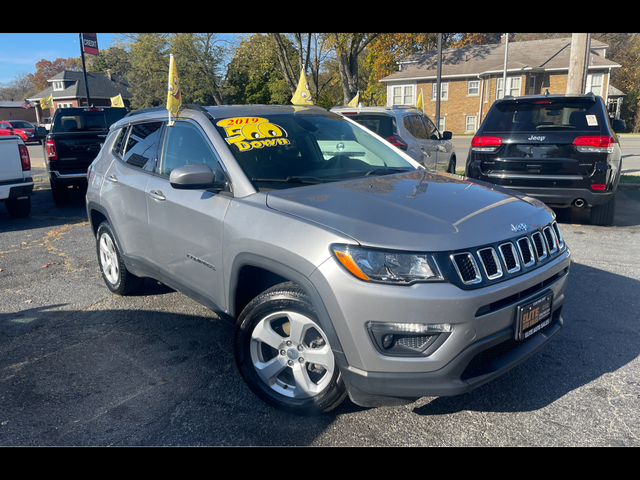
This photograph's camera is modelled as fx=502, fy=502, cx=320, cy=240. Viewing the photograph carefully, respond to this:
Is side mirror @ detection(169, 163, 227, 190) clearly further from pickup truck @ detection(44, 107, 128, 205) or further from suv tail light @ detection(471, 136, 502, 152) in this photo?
pickup truck @ detection(44, 107, 128, 205)

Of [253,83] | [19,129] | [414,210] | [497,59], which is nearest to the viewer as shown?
[414,210]

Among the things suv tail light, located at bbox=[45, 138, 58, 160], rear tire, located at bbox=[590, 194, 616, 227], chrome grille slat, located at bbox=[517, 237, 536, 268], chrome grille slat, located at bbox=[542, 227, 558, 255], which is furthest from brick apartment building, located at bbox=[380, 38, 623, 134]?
chrome grille slat, located at bbox=[517, 237, 536, 268]

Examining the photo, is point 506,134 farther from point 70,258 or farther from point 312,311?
point 70,258

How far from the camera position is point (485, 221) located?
2701 mm

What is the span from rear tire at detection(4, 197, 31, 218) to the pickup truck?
1219mm

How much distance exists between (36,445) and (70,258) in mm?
4292

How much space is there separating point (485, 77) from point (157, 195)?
41634 mm

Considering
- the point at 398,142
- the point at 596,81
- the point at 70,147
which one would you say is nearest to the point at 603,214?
the point at 398,142

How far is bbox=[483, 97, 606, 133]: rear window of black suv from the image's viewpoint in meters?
6.89

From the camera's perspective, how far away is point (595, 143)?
671 cm

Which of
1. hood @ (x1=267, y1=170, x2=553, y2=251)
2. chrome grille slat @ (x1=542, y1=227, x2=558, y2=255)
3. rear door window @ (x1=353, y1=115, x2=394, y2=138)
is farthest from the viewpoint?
rear door window @ (x1=353, y1=115, x2=394, y2=138)

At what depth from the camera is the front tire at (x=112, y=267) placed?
4824 mm

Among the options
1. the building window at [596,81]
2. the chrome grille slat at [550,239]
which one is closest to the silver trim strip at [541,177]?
the chrome grille slat at [550,239]

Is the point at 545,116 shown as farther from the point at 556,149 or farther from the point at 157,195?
the point at 157,195
